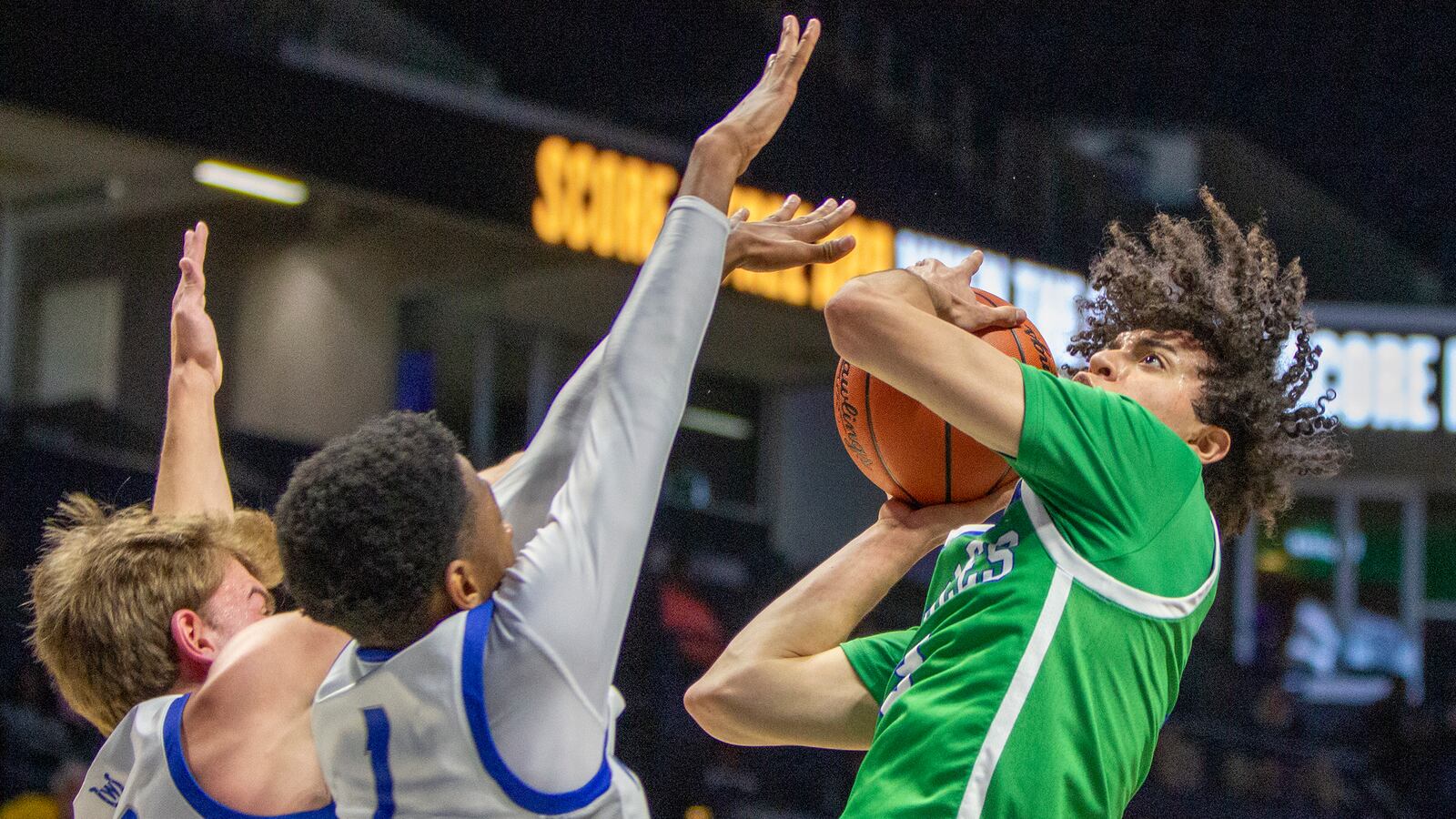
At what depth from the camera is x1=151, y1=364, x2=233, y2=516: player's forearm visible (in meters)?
2.49

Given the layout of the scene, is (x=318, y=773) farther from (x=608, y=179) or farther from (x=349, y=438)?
(x=608, y=179)

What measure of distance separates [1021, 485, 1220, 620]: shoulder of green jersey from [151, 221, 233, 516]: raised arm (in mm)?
1339

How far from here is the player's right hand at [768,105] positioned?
69.4 inches

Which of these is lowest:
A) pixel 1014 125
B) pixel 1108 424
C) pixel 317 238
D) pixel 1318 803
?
pixel 1318 803

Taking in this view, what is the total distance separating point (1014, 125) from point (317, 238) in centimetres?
450

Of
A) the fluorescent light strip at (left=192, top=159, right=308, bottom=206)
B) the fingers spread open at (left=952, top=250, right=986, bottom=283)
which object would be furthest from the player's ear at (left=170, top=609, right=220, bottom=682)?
the fluorescent light strip at (left=192, top=159, right=308, bottom=206)

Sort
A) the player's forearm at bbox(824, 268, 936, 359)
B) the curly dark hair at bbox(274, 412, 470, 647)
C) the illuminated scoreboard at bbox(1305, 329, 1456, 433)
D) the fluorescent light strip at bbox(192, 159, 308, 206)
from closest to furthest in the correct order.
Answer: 1. the curly dark hair at bbox(274, 412, 470, 647)
2. the player's forearm at bbox(824, 268, 936, 359)
3. the fluorescent light strip at bbox(192, 159, 308, 206)
4. the illuminated scoreboard at bbox(1305, 329, 1456, 433)

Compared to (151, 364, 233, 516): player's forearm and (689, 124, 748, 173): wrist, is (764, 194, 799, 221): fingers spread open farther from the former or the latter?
(151, 364, 233, 516): player's forearm

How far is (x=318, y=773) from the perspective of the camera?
6.41 ft

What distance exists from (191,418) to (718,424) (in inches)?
361

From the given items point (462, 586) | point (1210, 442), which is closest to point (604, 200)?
point (1210, 442)

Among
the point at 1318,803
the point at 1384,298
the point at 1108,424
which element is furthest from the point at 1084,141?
the point at 1108,424

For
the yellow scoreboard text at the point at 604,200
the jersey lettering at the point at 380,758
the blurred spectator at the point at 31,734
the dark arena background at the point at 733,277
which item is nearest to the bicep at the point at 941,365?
the jersey lettering at the point at 380,758

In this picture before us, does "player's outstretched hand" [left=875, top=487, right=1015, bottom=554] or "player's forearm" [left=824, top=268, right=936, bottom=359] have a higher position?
"player's forearm" [left=824, top=268, right=936, bottom=359]
